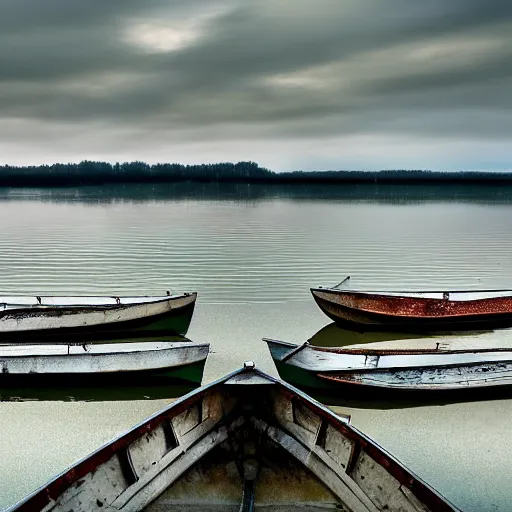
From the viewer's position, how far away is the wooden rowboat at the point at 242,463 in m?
5.10

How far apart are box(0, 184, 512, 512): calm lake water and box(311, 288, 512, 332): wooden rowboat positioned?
496 mm

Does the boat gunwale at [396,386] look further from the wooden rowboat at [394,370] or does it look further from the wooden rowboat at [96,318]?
the wooden rowboat at [96,318]

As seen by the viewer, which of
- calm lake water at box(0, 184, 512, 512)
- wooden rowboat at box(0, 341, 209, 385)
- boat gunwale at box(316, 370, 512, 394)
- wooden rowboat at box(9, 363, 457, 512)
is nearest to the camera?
wooden rowboat at box(9, 363, 457, 512)

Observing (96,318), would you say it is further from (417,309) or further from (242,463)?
(242,463)

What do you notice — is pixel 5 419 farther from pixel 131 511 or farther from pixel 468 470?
pixel 468 470

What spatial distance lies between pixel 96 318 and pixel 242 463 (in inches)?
309

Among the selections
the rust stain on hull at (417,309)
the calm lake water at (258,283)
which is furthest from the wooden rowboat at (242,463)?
the rust stain on hull at (417,309)

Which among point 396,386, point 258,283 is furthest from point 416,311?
point 258,283

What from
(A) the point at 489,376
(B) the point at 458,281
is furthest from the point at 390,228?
(A) the point at 489,376

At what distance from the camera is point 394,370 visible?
31.2 ft

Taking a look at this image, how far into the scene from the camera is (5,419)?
9797 millimetres

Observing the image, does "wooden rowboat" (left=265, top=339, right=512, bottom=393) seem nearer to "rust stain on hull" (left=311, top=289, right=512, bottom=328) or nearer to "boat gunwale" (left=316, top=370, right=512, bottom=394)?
"boat gunwale" (left=316, top=370, right=512, bottom=394)

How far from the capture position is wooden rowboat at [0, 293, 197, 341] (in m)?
12.8

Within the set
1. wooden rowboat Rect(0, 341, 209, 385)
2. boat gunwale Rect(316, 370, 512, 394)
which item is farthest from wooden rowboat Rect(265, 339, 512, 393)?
wooden rowboat Rect(0, 341, 209, 385)
